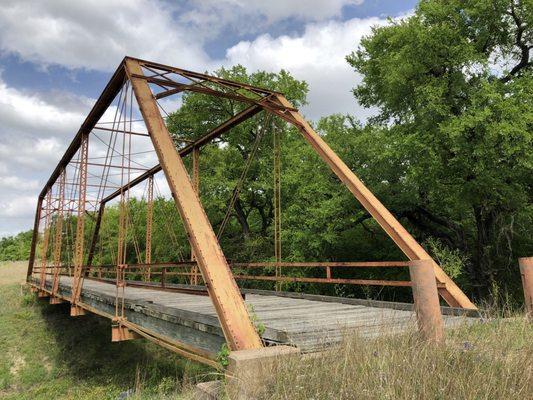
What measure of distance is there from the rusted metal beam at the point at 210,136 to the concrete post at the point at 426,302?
6982mm

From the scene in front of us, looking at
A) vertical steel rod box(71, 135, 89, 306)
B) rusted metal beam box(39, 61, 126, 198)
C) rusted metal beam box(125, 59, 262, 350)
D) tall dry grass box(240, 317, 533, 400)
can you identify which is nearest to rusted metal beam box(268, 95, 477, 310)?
tall dry grass box(240, 317, 533, 400)

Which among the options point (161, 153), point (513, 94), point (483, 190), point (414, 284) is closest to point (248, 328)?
point (414, 284)

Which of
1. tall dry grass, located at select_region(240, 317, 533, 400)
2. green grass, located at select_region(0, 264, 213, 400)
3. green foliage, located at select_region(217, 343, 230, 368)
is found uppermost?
tall dry grass, located at select_region(240, 317, 533, 400)

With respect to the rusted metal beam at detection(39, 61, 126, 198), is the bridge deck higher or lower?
lower

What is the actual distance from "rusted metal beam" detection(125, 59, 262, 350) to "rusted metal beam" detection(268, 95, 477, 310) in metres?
2.89

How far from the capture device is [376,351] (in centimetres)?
358

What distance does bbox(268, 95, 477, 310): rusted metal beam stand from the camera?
20.4 feet

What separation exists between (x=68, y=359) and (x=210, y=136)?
11.8 metres

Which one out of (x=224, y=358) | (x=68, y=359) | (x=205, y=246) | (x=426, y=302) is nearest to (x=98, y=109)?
(x=205, y=246)

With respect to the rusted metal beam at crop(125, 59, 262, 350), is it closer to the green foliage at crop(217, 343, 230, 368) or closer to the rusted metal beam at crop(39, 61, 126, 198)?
the green foliage at crop(217, 343, 230, 368)

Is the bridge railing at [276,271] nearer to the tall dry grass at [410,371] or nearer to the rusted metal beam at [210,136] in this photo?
the tall dry grass at [410,371]

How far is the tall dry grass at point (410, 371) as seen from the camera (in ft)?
9.43

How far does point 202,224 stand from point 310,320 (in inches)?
84.0

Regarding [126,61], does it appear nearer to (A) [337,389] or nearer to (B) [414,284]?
(B) [414,284]
